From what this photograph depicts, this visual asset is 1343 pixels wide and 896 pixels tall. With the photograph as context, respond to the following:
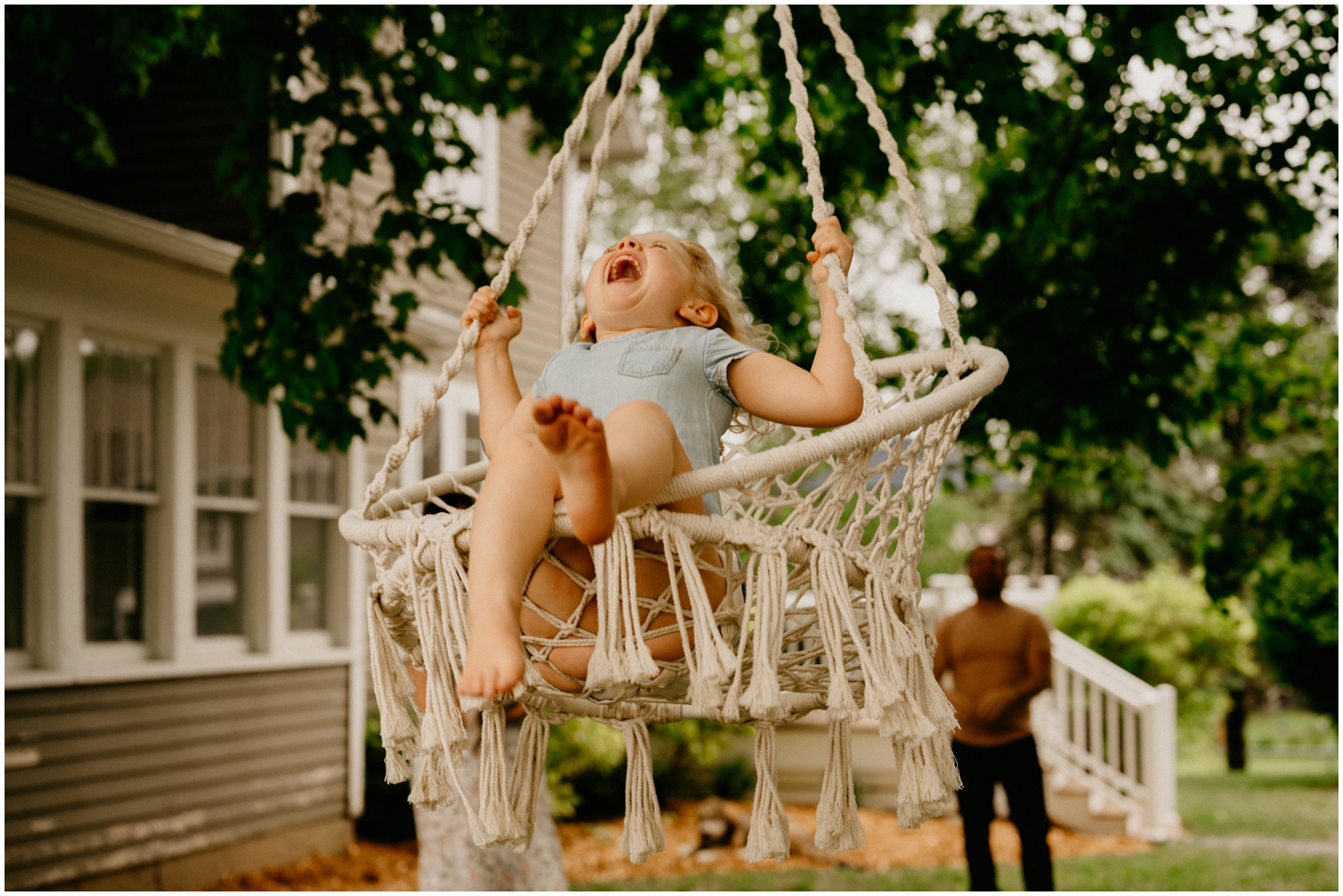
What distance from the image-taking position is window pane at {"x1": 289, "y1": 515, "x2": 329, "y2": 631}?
20.7ft

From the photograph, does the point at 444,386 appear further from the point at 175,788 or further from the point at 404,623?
the point at 175,788

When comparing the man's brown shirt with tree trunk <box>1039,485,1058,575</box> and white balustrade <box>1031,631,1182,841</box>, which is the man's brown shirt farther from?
tree trunk <box>1039,485,1058,575</box>

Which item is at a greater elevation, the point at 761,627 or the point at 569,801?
the point at 761,627

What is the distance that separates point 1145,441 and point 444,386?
2.98 metres

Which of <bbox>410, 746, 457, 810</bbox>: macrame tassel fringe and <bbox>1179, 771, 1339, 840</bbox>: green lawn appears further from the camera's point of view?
<bbox>1179, 771, 1339, 840</bbox>: green lawn

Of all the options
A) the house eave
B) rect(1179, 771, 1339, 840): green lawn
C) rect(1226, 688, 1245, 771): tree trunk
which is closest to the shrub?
rect(1226, 688, 1245, 771): tree trunk

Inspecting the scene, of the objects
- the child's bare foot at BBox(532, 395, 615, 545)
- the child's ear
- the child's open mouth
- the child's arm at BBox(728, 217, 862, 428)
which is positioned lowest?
the child's bare foot at BBox(532, 395, 615, 545)

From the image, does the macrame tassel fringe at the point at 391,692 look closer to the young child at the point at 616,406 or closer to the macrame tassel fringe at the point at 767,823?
the young child at the point at 616,406

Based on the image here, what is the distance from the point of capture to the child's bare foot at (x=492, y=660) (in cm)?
128

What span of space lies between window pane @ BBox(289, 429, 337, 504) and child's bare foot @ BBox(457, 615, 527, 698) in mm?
5095

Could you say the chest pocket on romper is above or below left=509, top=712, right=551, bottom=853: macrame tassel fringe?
above

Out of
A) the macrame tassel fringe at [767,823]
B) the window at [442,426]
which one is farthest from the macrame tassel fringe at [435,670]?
the window at [442,426]

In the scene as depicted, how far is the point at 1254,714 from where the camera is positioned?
19.6 metres

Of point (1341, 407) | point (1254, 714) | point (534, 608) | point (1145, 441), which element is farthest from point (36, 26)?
point (1254, 714)
